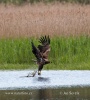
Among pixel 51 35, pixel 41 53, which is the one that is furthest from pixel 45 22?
pixel 41 53

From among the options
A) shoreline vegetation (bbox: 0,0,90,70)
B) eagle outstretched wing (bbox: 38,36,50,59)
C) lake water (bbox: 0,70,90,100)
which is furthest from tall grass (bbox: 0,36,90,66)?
eagle outstretched wing (bbox: 38,36,50,59)

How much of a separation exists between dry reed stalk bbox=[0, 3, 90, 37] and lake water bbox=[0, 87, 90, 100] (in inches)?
216

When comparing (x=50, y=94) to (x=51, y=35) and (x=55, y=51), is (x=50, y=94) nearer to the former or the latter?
(x=55, y=51)

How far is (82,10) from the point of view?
15.5m

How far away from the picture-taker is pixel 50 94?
828 cm

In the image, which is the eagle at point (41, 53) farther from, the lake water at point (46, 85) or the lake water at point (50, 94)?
the lake water at point (50, 94)

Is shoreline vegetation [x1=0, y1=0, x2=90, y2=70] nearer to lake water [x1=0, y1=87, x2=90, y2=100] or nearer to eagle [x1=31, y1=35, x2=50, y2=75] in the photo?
eagle [x1=31, y1=35, x2=50, y2=75]

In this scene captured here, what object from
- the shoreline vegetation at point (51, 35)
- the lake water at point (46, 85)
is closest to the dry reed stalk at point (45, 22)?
the shoreline vegetation at point (51, 35)

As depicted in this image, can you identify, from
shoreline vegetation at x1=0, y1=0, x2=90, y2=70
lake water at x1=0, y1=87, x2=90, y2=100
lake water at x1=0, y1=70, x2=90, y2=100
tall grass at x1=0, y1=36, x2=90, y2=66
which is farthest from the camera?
tall grass at x1=0, y1=36, x2=90, y2=66

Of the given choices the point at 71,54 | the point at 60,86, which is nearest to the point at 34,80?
the point at 60,86

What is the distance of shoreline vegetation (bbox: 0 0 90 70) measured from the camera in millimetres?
12898

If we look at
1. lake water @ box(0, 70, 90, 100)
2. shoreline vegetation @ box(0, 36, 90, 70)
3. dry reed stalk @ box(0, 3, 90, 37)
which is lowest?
shoreline vegetation @ box(0, 36, 90, 70)

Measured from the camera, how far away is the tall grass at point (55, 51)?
13008 mm

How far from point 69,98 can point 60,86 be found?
1283 mm
